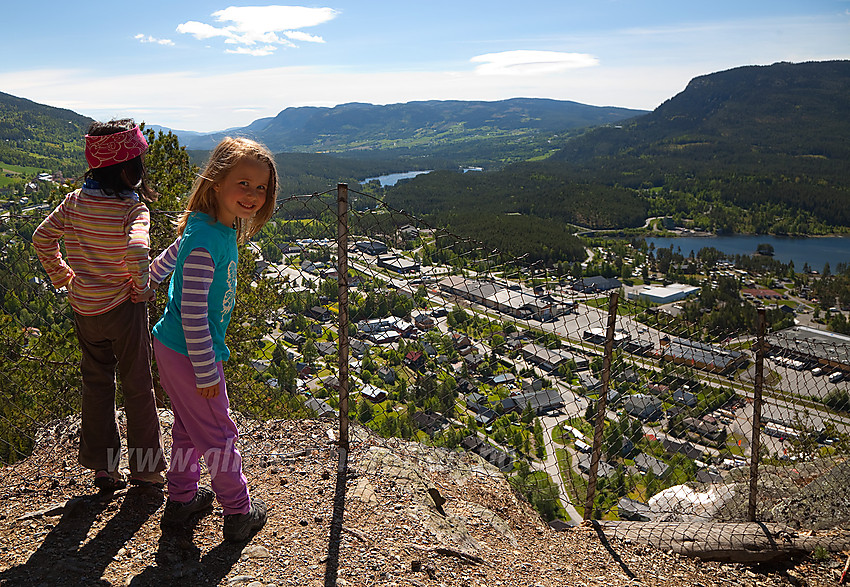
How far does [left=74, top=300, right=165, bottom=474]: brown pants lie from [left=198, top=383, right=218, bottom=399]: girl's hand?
0.59m

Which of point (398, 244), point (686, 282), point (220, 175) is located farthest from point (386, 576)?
point (686, 282)

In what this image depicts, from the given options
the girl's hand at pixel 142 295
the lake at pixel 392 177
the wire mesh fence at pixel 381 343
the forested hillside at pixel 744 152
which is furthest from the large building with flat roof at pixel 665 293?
the lake at pixel 392 177

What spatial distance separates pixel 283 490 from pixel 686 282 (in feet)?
196

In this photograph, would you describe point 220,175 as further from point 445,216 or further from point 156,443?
point 445,216

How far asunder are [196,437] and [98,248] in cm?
98

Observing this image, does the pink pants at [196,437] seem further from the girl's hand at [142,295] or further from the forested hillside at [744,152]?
the forested hillside at [744,152]

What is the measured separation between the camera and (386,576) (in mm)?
2436

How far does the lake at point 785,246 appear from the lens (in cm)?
6694

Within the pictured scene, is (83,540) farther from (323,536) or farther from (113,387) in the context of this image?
(323,536)

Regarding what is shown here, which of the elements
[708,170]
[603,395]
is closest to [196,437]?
[603,395]

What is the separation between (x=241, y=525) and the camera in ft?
8.10

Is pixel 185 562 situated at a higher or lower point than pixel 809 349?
lower

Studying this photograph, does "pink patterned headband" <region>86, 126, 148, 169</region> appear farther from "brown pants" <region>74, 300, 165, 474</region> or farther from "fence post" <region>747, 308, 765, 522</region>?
"fence post" <region>747, 308, 765, 522</region>

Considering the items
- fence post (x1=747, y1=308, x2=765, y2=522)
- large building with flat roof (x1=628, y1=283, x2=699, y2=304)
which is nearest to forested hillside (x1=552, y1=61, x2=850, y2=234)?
large building with flat roof (x1=628, y1=283, x2=699, y2=304)
